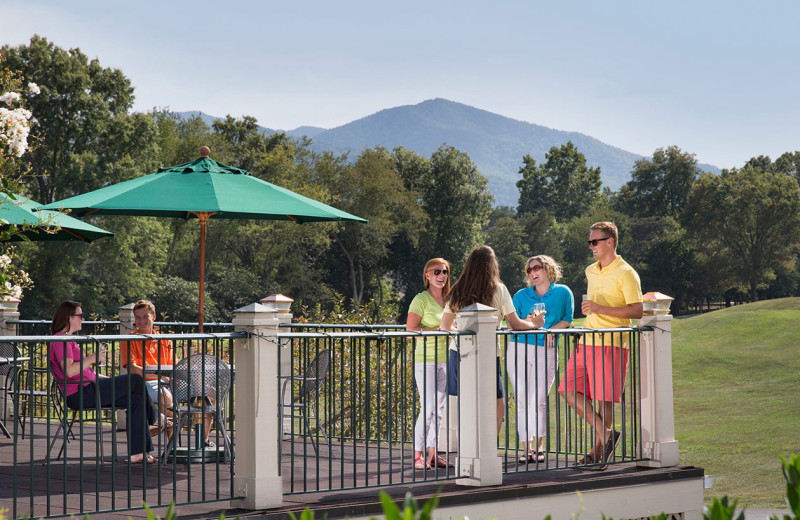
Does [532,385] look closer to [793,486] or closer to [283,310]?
[283,310]

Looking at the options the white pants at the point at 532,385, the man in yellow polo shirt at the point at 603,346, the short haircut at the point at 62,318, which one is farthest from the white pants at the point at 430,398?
the short haircut at the point at 62,318

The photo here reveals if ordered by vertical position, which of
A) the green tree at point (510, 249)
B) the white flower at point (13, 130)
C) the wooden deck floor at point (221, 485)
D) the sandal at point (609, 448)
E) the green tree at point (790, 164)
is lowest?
the wooden deck floor at point (221, 485)

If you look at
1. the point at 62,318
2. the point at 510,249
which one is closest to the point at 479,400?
the point at 62,318

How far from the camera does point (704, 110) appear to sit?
177 m

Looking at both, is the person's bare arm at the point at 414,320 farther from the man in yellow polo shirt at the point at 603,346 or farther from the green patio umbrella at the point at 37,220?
the green patio umbrella at the point at 37,220

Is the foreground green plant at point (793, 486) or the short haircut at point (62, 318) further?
the short haircut at point (62, 318)

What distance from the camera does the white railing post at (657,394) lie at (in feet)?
23.6

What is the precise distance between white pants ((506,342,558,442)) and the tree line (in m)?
26.9

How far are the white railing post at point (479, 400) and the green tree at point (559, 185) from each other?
3605 inches

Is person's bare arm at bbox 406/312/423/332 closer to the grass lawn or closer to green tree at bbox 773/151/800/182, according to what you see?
the grass lawn

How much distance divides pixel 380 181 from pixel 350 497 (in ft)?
171

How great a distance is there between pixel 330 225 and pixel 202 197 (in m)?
47.8

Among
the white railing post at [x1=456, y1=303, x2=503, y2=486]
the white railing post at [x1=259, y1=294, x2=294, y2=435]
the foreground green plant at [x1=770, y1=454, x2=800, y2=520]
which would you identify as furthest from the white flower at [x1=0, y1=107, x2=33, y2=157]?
the foreground green plant at [x1=770, y1=454, x2=800, y2=520]

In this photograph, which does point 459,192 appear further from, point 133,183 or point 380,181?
point 133,183
